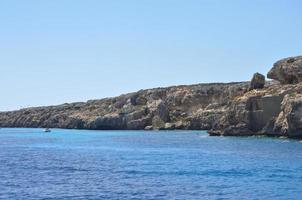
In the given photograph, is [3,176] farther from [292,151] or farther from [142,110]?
[142,110]

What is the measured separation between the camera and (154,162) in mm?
69312

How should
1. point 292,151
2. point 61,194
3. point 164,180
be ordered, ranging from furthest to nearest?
point 292,151
point 164,180
point 61,194

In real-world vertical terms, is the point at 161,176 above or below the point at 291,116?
below

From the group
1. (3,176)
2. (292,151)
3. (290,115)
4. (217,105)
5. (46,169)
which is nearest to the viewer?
→ (3,176)

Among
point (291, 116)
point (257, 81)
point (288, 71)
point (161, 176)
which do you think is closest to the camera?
point (161, 176)

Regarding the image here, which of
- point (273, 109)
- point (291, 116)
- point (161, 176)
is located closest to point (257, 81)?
point (273, 109)

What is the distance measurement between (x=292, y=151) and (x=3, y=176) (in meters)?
40.9

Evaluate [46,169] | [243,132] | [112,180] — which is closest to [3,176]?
[46,169]

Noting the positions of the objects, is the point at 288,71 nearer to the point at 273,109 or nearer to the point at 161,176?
the point at 273,109

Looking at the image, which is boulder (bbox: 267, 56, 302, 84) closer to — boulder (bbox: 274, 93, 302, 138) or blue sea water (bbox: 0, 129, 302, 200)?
boulder (bbox: 274, 93, 302, 138)

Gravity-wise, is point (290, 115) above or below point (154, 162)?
above

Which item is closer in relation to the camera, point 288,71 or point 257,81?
point 288,71

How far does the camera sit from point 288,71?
126875mm

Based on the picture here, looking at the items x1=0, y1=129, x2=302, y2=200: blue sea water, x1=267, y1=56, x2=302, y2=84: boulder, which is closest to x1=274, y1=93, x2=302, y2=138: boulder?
x1=0, y1=129, x2=302, y2=200: blue sea water
